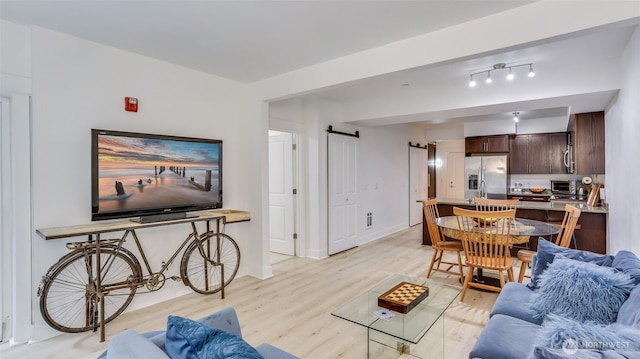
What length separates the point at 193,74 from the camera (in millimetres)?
3738

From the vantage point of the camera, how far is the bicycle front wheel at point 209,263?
11.7 ft

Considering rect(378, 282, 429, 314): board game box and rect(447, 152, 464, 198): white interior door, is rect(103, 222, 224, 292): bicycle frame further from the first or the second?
rect(447, 152, 464, 198): white interior door

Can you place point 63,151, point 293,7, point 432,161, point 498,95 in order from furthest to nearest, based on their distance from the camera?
point 432,161, point 498,95, point 63,151, point 293,7

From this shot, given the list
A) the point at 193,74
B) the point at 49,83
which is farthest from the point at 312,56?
the point at 49,83

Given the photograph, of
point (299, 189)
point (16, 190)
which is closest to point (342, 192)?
point (299, 189)

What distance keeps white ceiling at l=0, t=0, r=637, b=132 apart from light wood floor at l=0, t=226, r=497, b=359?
235cm

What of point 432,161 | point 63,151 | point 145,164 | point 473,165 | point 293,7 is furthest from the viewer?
point 432,161

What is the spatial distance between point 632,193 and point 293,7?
10.1ft

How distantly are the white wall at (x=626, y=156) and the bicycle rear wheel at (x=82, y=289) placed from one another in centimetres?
428

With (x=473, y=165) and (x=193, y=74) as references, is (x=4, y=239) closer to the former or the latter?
(x=193, y=74)

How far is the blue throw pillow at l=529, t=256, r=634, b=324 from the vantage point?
5.72ft

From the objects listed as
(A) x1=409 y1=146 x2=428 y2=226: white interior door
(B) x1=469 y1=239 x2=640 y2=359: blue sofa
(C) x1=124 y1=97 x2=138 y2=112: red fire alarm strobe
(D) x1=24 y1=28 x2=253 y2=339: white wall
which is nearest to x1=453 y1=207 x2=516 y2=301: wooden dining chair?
(B) x1=469 y1=239 x2=640 y2=359: blue sofa

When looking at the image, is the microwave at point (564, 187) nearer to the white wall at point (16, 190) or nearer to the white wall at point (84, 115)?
the white wall at point (84, 115)

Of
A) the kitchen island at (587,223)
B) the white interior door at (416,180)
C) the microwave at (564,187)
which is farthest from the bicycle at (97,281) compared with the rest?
the microwave at (564,187)
